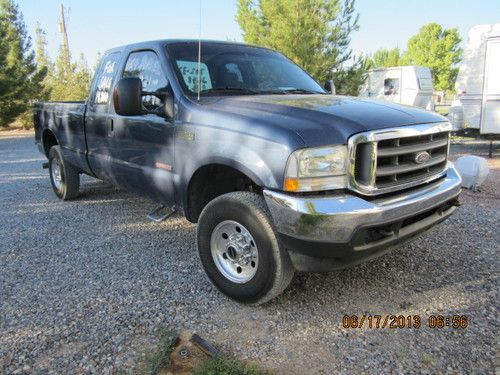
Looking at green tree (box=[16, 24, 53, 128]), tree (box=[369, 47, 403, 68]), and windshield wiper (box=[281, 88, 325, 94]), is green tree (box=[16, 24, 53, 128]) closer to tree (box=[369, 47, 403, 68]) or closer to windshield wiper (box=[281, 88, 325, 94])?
windshield wiper (box=[281, 88, 325, 94])

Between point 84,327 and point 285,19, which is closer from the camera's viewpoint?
point 84,327

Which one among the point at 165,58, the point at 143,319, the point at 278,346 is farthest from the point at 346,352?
the point at 165,58

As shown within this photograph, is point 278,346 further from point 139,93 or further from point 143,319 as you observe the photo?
point 139,93

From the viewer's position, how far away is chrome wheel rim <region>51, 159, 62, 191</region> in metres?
6.41

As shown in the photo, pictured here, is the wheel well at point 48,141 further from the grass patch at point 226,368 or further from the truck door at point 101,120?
the grass patch at point 226,368

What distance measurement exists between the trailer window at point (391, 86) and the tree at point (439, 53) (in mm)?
28748

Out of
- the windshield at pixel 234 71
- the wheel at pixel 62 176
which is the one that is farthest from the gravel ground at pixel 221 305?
the windshield at pixel 234 71

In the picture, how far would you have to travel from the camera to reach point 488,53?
34.8 ft

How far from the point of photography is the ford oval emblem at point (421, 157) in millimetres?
3086

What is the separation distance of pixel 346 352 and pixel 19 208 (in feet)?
17.6

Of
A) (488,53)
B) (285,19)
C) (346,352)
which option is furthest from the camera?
(285,19)

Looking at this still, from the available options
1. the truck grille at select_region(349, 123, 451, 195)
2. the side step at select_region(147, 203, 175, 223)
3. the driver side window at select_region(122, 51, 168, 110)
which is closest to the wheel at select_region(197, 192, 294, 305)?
the truck grille at select_region(349, 123, 451, 195)

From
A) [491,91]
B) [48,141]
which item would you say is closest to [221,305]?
[48,141]
